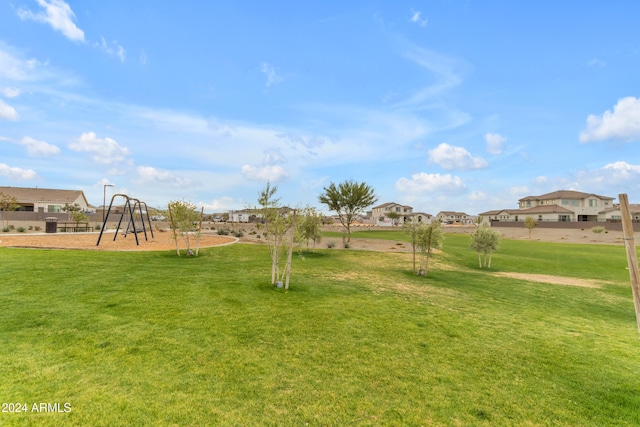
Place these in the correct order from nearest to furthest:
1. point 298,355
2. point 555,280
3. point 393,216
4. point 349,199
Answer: point 298,355 < point 555,280 < point 349,199 < point 393,216

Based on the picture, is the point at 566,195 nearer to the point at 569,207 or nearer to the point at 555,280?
the point at 569,207

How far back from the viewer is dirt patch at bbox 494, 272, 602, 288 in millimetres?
14758

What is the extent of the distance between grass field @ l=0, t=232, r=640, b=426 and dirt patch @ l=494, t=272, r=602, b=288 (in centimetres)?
492

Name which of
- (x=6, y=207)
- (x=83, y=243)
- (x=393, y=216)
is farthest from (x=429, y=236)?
(x=393, y=216)

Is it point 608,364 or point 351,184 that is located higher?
point 351,184

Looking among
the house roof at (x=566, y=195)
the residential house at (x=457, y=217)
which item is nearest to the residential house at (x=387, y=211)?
the residential house at (x=457, y=217)

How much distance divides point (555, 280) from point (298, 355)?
16827 millimetres

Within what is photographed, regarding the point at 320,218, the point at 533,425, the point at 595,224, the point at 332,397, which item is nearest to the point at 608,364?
the point at 533,425

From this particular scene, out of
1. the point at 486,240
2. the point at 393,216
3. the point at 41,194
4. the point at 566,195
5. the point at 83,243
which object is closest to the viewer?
the point at 486,240

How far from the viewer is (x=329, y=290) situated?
10.5m

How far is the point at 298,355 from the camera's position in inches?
208

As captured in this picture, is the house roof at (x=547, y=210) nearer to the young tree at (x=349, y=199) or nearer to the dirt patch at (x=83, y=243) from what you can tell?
the young tree at (x=349, y=199)

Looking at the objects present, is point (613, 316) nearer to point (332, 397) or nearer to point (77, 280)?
point (332, 397)

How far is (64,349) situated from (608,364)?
1009 centimetres
